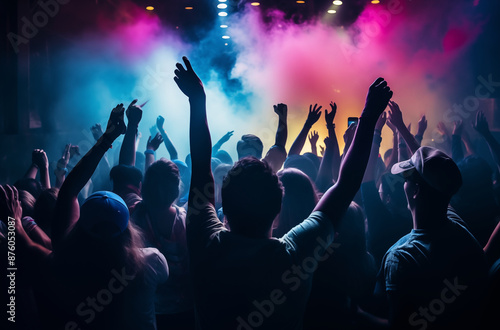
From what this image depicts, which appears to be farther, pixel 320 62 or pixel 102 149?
pixel 320 62

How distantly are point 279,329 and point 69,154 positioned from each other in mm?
3197

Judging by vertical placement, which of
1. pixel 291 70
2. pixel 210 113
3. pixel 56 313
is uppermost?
pixel 291 70

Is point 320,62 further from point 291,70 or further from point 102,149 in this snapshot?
point 102,149

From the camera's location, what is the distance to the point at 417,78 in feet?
30.2

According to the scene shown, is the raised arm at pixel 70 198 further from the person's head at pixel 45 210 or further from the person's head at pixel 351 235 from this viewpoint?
the person's head at pixel 351 235

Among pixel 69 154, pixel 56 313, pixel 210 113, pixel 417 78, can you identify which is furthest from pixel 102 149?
pixel 417 78

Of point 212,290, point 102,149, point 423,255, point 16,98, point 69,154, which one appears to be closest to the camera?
point 212,290

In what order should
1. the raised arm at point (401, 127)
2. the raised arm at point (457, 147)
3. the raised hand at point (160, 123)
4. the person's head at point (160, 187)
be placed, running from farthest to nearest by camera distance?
the raised hand at point (160, 123)
the raised arm at point (457, 147)
the raised arm at point (401, 127)
the person's head at point (160, 187)

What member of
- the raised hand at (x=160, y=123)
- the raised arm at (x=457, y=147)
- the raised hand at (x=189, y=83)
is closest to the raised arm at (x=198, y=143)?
the raised hand at (x=189, y=83)

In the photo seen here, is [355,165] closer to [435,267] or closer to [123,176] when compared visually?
[435,267]

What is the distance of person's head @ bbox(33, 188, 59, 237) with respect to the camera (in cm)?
199

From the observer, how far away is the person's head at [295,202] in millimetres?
1863

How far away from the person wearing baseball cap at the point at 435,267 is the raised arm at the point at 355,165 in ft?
1.40

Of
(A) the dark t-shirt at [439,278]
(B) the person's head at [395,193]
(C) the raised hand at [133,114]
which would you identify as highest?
(C) the raised hand at [133,114]
